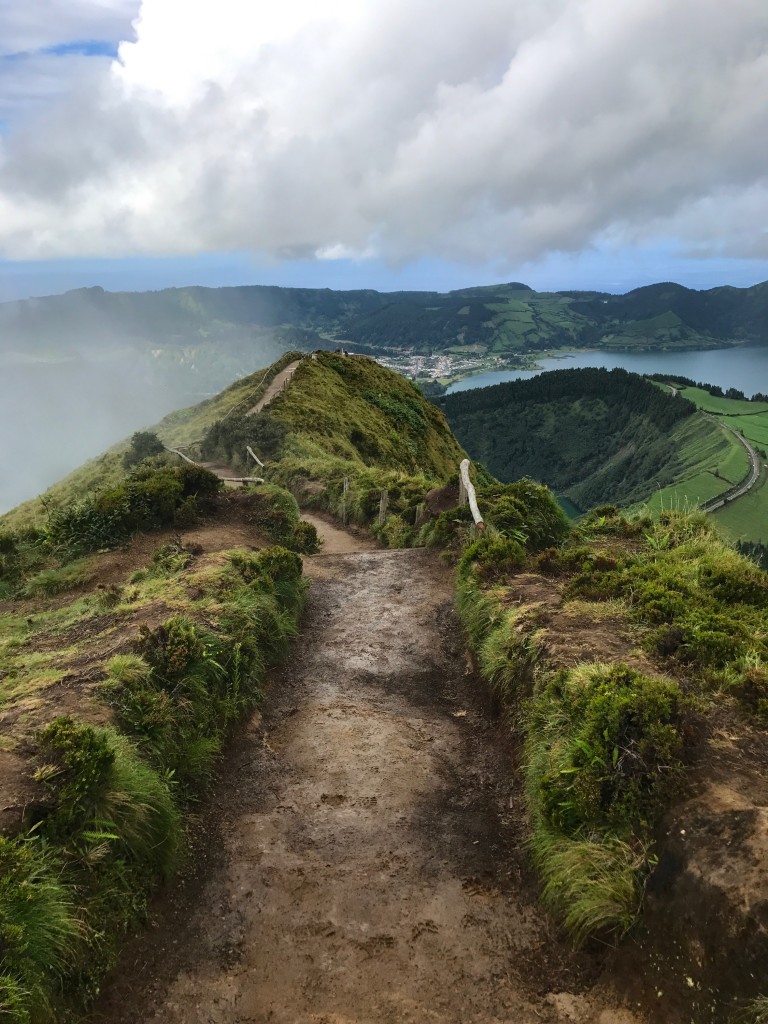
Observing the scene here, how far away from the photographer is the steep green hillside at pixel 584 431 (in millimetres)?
117188

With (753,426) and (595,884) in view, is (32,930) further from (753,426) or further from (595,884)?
(753,426)

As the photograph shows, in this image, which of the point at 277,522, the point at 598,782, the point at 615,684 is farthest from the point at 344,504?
the point at 598,782

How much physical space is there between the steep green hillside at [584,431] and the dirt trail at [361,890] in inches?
4251

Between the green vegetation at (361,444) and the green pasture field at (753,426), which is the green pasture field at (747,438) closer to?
the green pasture field at (753,426)

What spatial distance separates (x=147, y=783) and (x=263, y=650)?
377cm

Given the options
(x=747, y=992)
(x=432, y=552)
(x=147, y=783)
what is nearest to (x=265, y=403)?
(x=432, y=552)

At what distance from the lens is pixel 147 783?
5473mm

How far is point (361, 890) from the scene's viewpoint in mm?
5363

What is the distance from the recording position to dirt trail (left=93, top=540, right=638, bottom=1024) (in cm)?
434

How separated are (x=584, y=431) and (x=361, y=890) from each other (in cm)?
15053

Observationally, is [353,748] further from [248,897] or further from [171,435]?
[171,435]

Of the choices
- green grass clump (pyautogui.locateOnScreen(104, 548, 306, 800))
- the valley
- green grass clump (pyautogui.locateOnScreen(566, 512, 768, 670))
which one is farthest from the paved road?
green grass clump (pyautogui.locateOnScreen(104, 548, 306, 800))

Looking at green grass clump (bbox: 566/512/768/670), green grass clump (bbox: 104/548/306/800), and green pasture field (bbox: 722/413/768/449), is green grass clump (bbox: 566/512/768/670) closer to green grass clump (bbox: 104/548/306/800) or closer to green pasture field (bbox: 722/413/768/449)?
green grass clump (bbox: 104/548/306/800)

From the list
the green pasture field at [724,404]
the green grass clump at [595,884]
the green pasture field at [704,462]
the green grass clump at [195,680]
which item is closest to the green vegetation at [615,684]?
the green grass clump at [595,884]
